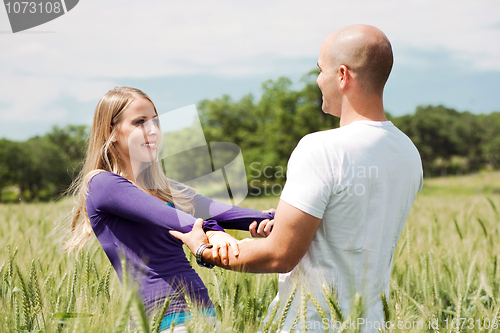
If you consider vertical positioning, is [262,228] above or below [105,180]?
below

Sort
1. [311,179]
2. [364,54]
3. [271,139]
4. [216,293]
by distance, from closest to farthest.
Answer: [311,179], [364,54], [216,293], [271,139]

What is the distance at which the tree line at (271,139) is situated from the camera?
32.9 meters

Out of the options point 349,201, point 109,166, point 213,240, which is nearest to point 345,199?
point 349,201

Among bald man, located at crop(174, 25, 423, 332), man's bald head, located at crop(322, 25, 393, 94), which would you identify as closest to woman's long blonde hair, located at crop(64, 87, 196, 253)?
bald man, located at crop(174, 25, 423, 332)

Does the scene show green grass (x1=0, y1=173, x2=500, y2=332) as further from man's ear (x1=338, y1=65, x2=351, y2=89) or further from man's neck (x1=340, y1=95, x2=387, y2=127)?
man's ear (x1=338, y1=65, x2=351, y2=89)

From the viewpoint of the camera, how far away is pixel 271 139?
112ft

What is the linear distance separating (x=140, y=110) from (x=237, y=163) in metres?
0.60

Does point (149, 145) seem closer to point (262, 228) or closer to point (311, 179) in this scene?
point (262, 228)

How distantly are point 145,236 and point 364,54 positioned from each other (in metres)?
1.25

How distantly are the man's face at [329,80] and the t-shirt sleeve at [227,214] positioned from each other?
80 cm

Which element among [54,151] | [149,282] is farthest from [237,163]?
[54,151]

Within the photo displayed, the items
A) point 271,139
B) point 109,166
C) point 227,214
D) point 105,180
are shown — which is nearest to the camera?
point 105,180

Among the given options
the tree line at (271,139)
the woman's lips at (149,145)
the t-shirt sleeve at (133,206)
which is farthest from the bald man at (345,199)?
the tree line at (271,139)

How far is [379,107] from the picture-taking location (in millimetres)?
1572
